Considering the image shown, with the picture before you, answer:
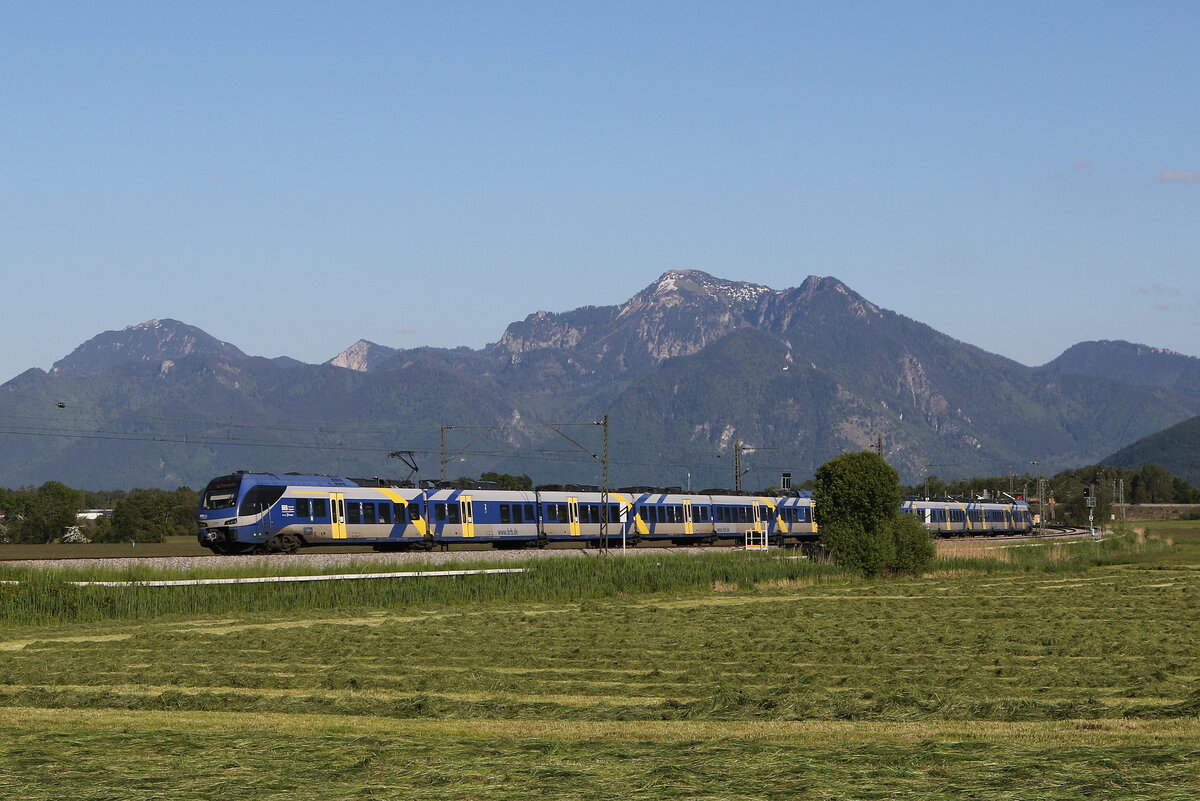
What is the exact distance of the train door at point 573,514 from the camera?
75125 mm

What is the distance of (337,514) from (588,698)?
1578 inches

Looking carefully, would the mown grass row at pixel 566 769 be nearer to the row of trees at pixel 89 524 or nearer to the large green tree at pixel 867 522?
the large green tree at pixel 867 522

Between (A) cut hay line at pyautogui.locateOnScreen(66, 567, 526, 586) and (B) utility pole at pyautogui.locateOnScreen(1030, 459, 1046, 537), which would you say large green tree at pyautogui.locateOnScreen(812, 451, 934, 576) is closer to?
(A) cut hay line at pyautogui.locateOnScreen(66, 567, 526, 586)

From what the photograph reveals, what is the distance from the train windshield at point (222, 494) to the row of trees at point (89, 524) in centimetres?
6450

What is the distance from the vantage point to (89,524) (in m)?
149

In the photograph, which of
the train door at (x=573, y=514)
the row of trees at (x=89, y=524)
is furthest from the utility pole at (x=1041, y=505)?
the row of trees at (x=89, y=524)

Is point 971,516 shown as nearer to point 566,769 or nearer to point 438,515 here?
point 438,515

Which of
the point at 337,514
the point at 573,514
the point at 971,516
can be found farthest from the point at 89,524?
the point at 337,514

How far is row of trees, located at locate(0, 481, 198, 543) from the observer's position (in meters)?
126

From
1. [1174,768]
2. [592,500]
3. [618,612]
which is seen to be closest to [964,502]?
[592,500]

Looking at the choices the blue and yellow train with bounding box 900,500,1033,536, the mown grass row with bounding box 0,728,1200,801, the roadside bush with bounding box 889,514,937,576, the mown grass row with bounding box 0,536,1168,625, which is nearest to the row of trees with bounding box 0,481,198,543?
the blue and yellow train with bounding box 900,500,1033,536

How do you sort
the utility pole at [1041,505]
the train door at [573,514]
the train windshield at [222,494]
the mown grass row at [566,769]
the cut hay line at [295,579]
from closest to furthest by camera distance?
the mown grass row at [566,769], the cut hay line at [295,579], the train windshield at [222,494], the train door at [573,514], the utility pole at [1041,505]

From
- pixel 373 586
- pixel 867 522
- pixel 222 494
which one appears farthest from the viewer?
pixel 867 522

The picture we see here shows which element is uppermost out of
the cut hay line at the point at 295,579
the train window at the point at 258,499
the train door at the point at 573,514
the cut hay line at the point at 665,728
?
the train window at the point at 258,499
